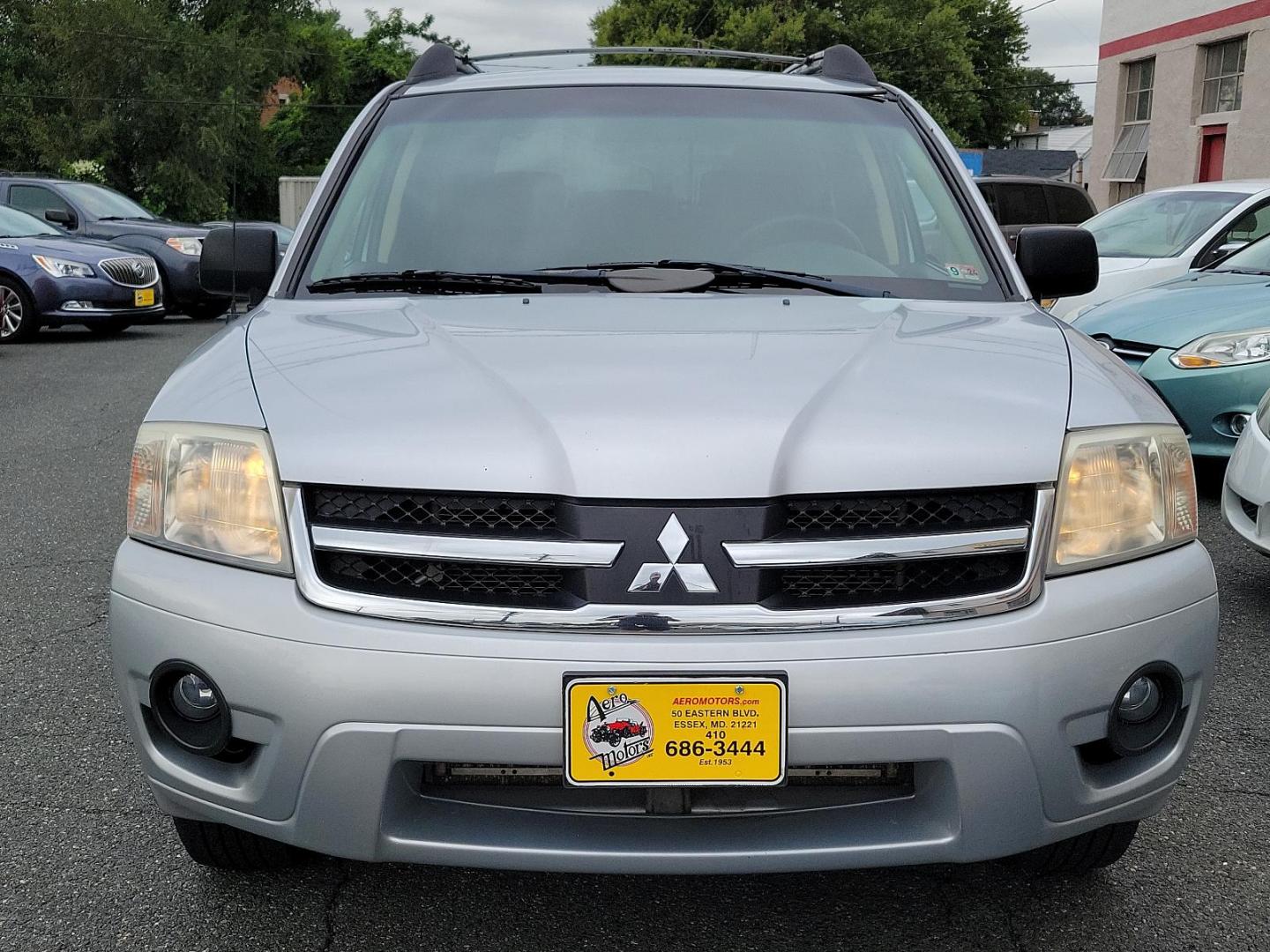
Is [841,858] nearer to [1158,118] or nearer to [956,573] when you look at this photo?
[956,573]

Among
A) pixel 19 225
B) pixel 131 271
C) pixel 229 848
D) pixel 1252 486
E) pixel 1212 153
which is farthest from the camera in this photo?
pixel 1212 153

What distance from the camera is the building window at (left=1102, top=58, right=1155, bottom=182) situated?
2747cm

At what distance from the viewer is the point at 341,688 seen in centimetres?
192

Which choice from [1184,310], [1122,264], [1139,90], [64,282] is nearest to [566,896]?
[1184,310]

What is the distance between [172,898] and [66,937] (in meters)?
0.20

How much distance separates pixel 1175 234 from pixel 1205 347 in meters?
3.85

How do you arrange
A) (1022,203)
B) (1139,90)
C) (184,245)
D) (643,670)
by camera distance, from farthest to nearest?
(1139,90) < (1022,203) < (184,245) < (643,670)

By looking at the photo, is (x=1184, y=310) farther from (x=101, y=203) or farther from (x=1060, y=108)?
(x=1060, y=108)

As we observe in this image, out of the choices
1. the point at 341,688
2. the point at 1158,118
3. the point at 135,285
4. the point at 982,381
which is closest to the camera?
the point at 341,688

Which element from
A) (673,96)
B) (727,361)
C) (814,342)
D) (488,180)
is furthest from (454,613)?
(673,96)

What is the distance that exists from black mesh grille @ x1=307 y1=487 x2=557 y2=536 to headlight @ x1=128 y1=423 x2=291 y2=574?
0.10 m

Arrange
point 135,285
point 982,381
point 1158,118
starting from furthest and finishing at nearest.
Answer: point 1158,118 < point 135,285 < point 982,381

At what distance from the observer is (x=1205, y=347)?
6098 millimetres

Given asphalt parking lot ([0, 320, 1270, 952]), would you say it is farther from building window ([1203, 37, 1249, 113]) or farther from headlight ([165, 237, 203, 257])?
building window ([1203, 37, 1249, 113])
